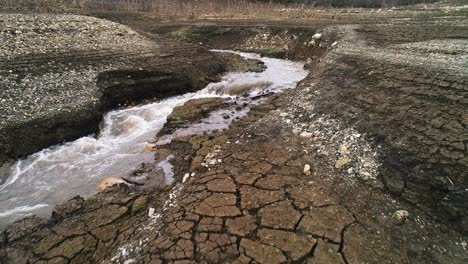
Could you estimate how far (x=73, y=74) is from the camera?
9141mm

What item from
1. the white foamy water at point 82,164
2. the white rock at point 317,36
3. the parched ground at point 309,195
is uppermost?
the white rock at point 317,36

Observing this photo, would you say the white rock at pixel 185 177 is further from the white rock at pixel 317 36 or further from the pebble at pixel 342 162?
the white rock at pixel 317 36

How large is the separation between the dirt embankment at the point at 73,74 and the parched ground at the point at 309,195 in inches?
109

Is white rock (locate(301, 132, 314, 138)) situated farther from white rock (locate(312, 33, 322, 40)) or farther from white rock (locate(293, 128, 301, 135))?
white rock (locate(312, 33, 322, 40))

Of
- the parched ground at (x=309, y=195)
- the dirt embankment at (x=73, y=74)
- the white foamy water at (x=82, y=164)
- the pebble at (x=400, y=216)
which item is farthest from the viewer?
the dirt embankment at (x=73, y=74)

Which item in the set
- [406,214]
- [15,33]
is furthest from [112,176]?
[15,33]

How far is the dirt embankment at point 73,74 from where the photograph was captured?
23.9 feet

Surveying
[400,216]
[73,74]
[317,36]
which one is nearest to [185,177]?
[400,216]

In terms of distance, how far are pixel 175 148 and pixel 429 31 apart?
12.2 m

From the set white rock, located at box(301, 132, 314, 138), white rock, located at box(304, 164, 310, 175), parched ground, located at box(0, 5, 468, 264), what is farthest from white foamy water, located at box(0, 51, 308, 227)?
white rock, located at box(301, 132, 314, 138)

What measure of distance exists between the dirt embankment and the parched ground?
2.77m

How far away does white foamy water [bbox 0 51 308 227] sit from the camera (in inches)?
219

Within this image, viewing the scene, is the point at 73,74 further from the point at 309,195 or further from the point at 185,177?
the point at 309,195

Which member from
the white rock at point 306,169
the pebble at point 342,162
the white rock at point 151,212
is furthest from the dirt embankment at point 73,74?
the pebble at point 342,162
